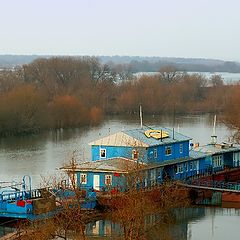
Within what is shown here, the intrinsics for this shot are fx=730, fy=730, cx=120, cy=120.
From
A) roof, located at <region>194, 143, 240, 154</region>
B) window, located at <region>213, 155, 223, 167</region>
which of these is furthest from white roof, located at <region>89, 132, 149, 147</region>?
window, located at <region>213, 155, 223, 167</region>

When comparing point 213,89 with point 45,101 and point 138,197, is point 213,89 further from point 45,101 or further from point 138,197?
point 138,197

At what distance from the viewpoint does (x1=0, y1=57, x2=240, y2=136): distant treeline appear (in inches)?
1767

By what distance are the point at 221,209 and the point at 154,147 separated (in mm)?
3108

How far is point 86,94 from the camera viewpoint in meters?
55.1

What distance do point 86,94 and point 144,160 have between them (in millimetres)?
31779

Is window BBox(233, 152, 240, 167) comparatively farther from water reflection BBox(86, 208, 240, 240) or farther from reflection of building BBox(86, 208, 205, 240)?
reflection of building BBox(86, 208, 205, 240)

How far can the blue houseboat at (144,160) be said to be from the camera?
22.5m

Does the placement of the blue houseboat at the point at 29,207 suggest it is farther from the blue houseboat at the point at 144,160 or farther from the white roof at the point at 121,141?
the white roof at the point at 121,141

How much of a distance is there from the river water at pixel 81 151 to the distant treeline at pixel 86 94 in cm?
176

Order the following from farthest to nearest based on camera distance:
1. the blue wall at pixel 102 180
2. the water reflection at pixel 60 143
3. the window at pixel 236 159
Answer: the water reflection at pixel 60 143
the window at pixel 236 159
the blue wall at pixel 102 180

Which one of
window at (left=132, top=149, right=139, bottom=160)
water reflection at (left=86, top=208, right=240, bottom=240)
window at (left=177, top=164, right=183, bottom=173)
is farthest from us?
window at (left=177, top=164, right=183, bottom=173)

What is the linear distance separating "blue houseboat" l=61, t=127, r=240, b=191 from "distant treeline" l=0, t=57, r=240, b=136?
57.8 ft


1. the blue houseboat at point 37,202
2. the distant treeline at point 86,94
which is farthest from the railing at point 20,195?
the distant treeline at point 86,94

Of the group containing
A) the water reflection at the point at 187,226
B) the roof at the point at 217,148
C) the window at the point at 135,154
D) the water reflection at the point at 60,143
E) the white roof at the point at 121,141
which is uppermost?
the white roof at the point at 121,141
